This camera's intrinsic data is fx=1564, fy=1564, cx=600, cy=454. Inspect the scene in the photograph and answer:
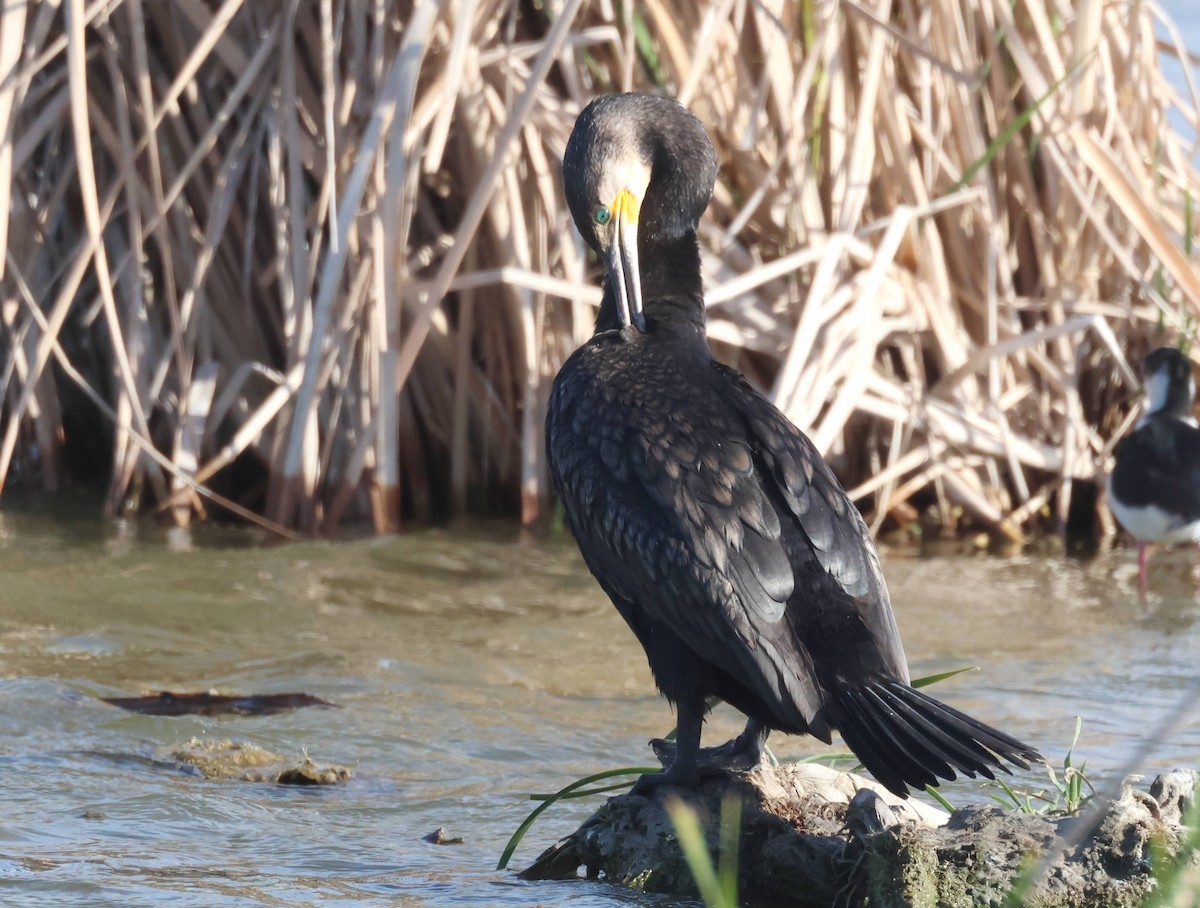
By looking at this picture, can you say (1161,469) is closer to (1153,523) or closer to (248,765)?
(1153,523)

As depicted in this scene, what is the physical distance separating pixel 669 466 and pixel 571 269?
102 inches

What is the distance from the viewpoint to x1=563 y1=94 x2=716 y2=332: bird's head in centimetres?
299

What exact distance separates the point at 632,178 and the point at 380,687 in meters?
1.51

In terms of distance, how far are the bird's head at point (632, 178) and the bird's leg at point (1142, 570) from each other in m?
2.57

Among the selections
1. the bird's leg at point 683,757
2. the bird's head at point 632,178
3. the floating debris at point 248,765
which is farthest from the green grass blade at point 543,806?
the bird's head at point 632,178

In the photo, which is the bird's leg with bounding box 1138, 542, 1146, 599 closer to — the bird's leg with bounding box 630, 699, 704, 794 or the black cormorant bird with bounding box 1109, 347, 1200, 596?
the black cormorant bird with bounding box 1109, 347, 1200, 596

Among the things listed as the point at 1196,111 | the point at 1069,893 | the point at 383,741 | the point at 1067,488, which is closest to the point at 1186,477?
the point at 1067,488

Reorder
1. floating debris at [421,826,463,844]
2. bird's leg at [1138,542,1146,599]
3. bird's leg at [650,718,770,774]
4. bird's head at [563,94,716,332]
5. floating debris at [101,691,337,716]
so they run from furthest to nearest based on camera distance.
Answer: bird's leg at [1138,542,1146,599] → floating debris at [101,691,337,716] → bird's head at [563,94,716,332] → floating debris at [421,826,463,844] → bird's leg at [650,718,770,774]

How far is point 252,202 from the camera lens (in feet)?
16.4

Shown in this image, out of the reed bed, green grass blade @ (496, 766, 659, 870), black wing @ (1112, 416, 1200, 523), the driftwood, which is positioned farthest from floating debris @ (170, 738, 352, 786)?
black wing @ (1112, 416, 1200, 523)

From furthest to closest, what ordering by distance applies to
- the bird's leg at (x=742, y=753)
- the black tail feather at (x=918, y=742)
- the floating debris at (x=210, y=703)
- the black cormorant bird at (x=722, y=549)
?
the floating debris at (x=210, y=703)
the bird's leg at (x=742, y=753)
the black cormorant bird at (x=722, y=549)
the black tail feather at (x=918, y=742)

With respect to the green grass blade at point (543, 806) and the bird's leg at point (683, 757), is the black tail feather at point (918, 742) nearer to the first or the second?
the bird's leg at point (683, 757)

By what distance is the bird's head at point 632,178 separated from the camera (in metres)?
2.99

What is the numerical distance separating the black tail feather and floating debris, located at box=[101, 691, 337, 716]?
1.72m
